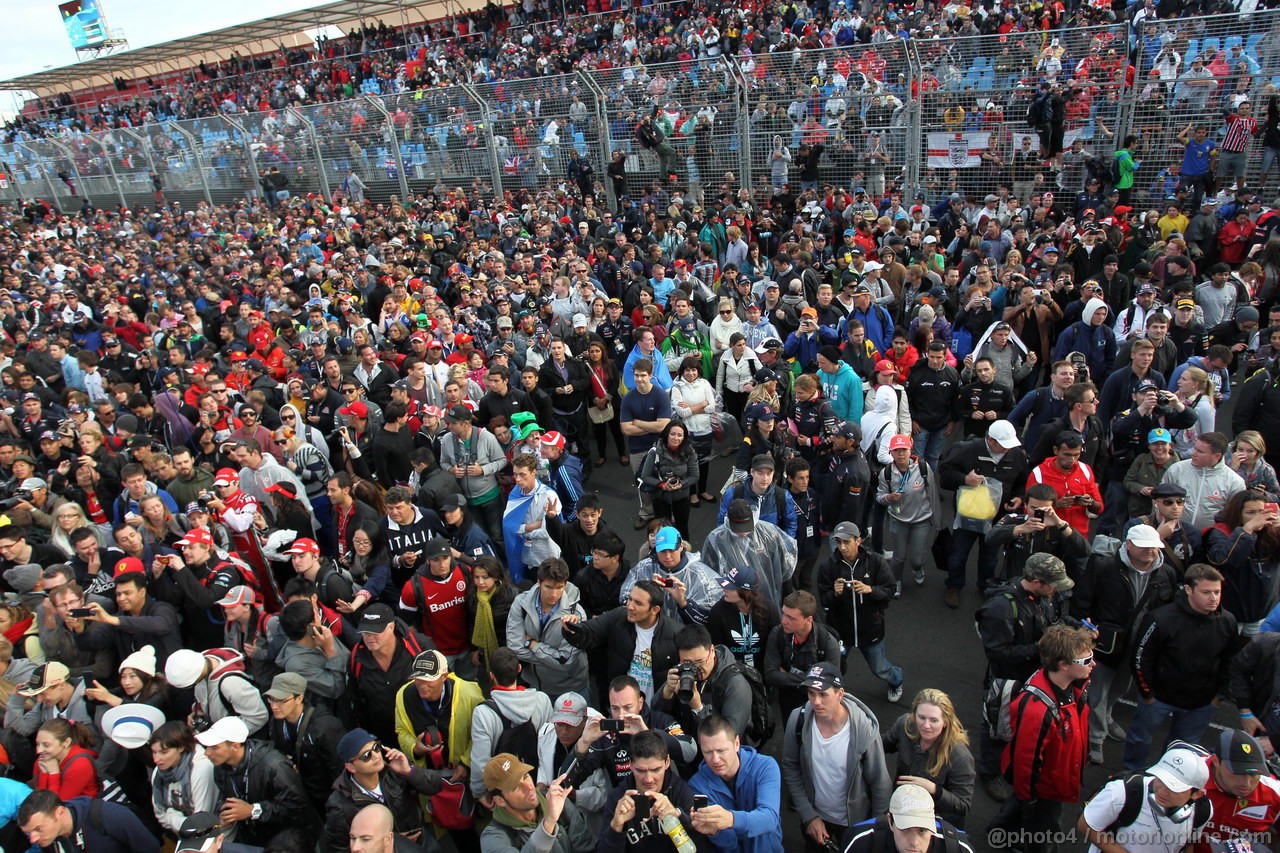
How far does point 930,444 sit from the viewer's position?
6980 millimetres

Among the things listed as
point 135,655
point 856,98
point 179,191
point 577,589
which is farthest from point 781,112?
point 179,191

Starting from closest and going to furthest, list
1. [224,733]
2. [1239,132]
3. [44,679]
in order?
[224,733] → [44,679] → [1239,132]

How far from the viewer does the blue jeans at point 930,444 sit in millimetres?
6879

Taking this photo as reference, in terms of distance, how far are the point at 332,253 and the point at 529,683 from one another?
1270 centimetres

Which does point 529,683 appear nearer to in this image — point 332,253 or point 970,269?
point 970,269

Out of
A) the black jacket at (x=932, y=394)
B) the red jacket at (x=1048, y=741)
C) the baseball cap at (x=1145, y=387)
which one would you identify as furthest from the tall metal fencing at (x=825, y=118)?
the red jacket at (x=1048, y=741)

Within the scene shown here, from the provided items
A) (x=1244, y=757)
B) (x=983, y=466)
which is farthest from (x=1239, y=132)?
(x=1244, y=757)

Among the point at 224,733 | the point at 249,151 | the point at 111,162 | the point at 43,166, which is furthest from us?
the point at 43,166

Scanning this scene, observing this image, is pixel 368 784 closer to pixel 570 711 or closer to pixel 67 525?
pixel 570 711

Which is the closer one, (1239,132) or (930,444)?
(930,444)

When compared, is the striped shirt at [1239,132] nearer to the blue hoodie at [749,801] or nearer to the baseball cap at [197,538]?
the blue hoodie at [749,801]

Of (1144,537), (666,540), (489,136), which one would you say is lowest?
(1144,537)

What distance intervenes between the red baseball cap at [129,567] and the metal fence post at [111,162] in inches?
1015

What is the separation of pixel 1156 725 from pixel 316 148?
21164 mm
